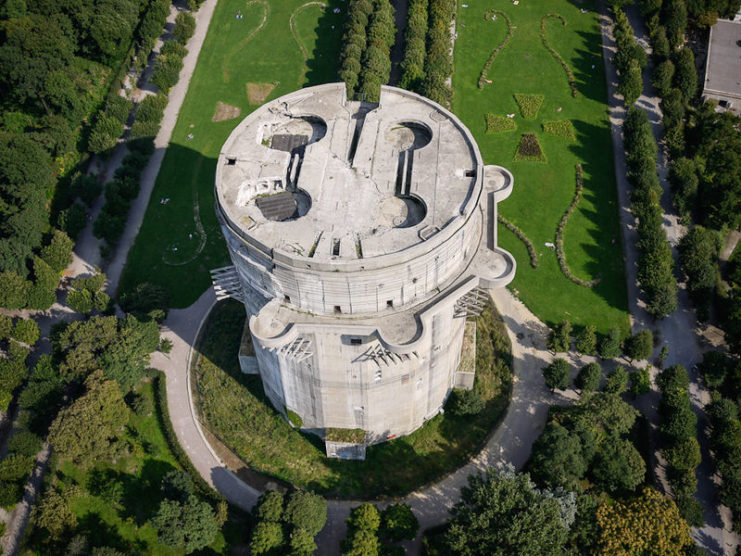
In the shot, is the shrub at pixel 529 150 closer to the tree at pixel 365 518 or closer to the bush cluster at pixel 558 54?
the bush cluster at pixel 558 54

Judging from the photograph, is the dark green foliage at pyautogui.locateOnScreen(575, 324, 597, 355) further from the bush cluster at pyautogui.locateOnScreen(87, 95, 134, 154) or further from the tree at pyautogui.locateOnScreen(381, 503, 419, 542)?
the bush cluster at pyautogui.locateOnScreen(87, 95, 134, 154)

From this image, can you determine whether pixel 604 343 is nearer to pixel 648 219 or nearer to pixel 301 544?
pixel 648 219

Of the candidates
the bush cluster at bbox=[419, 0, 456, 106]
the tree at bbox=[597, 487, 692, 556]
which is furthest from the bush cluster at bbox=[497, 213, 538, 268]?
the tree at bbox=[597, 487, 692, 556]

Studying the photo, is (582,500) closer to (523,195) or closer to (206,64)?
(523,195)

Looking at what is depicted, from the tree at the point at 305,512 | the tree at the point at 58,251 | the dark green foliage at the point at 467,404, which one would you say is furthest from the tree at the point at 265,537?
the tree at the point at 58,251

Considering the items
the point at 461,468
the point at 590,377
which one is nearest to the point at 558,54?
the point at 590,377
